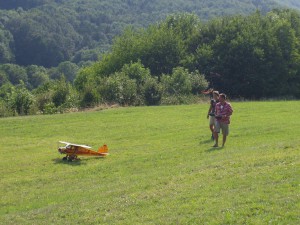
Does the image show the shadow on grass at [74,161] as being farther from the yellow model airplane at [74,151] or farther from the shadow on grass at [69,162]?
the yellow model airplane at [74,151]

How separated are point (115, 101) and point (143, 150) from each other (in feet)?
67.8

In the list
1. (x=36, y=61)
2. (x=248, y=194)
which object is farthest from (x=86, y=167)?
(x=36, y=61)

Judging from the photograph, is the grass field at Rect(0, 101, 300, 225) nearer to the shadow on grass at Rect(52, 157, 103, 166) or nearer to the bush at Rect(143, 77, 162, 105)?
the shadow on grass at Rect(52, 157, 103, 166)

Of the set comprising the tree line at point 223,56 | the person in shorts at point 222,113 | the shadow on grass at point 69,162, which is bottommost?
the shadow on grass at point 69,162

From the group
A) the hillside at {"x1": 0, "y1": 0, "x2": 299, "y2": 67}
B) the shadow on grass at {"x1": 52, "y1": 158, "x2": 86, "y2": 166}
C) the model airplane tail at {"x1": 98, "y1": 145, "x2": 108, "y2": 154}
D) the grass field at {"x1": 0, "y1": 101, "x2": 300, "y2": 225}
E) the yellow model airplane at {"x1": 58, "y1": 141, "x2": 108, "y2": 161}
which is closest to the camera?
the grass field at {"x1": 0, "y1": 101, "x2": 300, "y2": 225}

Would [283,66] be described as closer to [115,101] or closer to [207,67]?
[207,67]

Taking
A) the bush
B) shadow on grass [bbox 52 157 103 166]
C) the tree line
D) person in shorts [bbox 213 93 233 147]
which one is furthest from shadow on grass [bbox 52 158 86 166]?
the tree line

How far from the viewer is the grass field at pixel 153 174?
10.8 meters

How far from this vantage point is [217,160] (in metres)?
16.7

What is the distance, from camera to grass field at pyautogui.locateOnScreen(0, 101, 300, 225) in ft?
35.4

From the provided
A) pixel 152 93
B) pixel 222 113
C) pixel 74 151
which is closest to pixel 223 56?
pixel 152 93

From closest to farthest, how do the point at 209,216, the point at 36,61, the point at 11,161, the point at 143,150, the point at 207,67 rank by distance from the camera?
the point at 209,216
the point at 11,161
the point at 143,150
the point at 207,67
the point at 36,61

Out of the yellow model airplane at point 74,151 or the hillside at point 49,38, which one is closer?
the yellow model airplane at point 74,151

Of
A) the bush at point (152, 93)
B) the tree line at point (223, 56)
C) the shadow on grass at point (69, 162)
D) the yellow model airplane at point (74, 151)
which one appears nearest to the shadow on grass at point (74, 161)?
the shadow on grass at point (69, 162)
